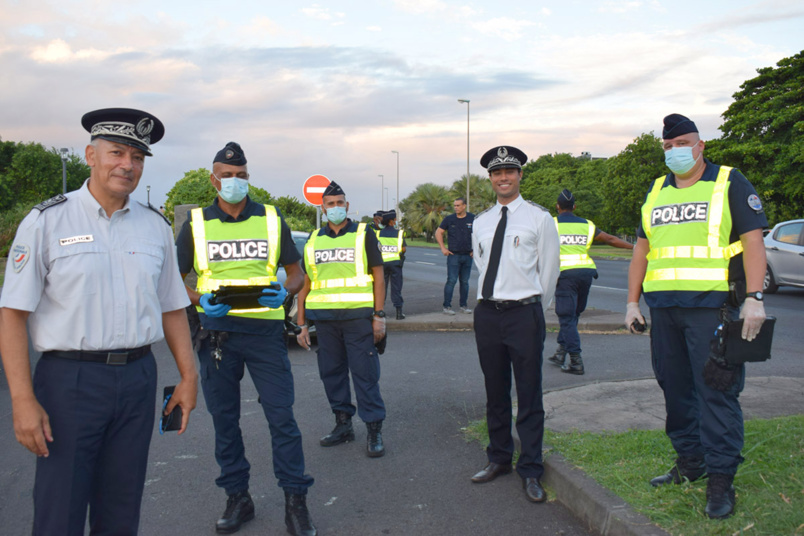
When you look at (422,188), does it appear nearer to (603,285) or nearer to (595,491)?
(603,285)

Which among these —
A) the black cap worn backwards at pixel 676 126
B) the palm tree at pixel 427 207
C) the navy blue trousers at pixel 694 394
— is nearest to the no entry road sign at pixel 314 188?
the black cap worn backwards at pixel 676 126

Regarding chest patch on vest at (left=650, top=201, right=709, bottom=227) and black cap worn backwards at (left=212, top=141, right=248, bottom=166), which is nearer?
chest patch on vest at (left=650, top=201, right=709, bottom=227)

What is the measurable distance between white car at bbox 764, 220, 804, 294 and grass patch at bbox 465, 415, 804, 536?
35.7 feet

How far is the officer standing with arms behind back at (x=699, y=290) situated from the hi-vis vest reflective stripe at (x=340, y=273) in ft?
7.44

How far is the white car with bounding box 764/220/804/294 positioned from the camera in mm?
14188

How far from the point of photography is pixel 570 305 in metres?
7.66

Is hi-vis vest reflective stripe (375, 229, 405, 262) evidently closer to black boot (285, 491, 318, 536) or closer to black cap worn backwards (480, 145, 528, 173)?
black cap worn backwards (480, 145, 528, 173)

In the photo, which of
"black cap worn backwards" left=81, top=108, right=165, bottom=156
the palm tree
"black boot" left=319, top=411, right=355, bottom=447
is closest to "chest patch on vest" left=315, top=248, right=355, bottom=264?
"black boot" left=319, top=411, right=355, bottom=447

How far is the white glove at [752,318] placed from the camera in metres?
3.42

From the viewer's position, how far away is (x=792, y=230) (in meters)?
14.5

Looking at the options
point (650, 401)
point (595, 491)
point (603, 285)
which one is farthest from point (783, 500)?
point (603, 285)

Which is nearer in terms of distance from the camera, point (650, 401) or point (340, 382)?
point (340, 382)

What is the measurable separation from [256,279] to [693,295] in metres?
2.50

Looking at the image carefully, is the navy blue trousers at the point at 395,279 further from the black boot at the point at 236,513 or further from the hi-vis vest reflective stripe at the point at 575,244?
the black boot at the point at 236,513
